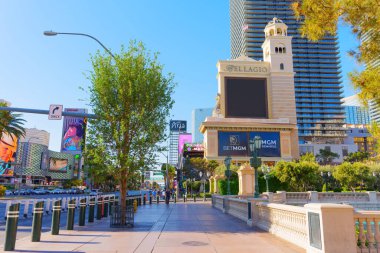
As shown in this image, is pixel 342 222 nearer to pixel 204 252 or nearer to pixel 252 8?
pixel 204 252

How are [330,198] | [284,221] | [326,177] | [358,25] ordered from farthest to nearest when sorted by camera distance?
1. [326,177]
2. [330,198]
3. [284,221]
4. [358,25]

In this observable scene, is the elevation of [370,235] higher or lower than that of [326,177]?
lower

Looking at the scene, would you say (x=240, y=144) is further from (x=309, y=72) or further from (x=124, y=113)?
(x=124, y=113)

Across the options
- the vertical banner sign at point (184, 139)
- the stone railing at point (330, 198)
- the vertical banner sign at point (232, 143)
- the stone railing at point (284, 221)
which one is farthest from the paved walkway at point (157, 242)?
the vertical banner sign at point (184, 139)

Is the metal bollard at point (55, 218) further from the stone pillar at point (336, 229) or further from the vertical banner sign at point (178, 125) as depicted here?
the vertical banner sign at point (178, 125)

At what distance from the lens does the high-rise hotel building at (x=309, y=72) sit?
492ft

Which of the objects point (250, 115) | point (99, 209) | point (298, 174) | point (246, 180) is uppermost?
point (250, 115)

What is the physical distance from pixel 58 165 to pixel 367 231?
534ft

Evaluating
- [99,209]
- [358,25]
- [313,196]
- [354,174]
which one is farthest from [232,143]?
[358,25]

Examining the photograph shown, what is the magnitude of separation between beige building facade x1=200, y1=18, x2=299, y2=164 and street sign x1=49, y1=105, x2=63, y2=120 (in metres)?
81.7

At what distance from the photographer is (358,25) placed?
8.45 m

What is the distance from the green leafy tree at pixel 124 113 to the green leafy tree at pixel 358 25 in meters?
8.63

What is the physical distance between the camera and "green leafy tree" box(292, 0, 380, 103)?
7.88m

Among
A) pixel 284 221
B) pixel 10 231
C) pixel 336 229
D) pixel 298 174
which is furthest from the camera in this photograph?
pixel 298 174
